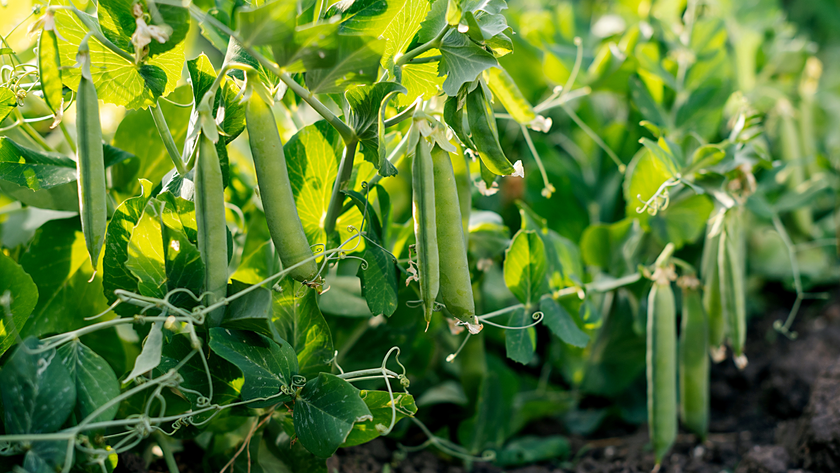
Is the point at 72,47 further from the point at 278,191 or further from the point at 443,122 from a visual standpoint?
the point at 443,122

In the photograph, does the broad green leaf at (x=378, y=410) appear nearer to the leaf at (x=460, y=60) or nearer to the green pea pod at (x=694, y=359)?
the leaf at (x=460, y=60)

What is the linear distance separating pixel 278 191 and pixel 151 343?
9.1 inches

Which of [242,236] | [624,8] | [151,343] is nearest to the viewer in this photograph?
[151,343]

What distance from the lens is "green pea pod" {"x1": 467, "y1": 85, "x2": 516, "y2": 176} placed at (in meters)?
0.72

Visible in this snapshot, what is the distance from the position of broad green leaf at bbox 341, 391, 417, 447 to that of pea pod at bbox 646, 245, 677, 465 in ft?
1.88

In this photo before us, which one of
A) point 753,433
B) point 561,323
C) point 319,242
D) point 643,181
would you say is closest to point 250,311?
point 319,242

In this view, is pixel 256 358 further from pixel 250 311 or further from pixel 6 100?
pixel 6 100

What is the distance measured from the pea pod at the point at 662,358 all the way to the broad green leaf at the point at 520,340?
0.27 meters

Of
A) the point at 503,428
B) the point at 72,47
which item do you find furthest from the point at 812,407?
the point at 72,47

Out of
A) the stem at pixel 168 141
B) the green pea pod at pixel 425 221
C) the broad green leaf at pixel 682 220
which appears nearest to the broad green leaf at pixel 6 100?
the stem at pixel 168 141

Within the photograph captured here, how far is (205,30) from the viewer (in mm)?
825

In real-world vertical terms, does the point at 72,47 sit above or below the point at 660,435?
above

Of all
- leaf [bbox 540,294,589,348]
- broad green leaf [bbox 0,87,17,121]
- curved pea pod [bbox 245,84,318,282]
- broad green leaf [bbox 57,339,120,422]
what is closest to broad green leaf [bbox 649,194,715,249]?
leaf [bbox 540,294,589,348]

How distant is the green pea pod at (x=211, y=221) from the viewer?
25.6 inches
